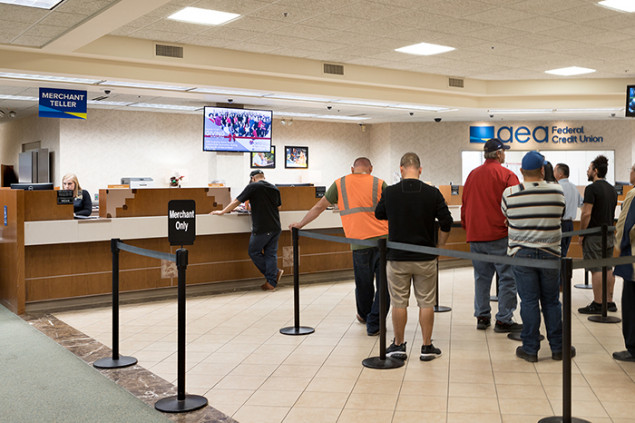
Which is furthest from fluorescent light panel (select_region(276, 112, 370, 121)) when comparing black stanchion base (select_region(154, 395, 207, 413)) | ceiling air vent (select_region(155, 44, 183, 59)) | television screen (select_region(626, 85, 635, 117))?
black stanchion base (select_region(154, 395, 207, 413))

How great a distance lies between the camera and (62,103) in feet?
33.4

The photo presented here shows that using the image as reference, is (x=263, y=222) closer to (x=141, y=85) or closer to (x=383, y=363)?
(x=383, y=363)

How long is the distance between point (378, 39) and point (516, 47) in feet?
7.06

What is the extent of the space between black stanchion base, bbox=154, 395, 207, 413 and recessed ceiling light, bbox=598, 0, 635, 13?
19.9ft

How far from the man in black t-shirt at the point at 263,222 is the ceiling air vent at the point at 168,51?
2.63m

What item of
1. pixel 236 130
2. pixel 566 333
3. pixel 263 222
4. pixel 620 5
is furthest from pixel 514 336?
pixel 236 130

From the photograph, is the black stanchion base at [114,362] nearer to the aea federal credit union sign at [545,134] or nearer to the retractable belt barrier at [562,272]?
the retractable belt barrier at [562,272]

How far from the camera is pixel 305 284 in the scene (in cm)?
817

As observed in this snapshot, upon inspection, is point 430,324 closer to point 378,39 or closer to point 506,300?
point 506,300

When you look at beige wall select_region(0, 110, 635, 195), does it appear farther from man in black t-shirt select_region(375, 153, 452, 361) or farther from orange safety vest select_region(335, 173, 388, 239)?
man in black t-shirt select_region(375, 153, 452, 361)

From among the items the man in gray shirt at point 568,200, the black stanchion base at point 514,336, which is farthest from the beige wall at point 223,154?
the black stanchion base at point 514,336

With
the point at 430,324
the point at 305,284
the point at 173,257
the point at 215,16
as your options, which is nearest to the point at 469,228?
the point at 430,324

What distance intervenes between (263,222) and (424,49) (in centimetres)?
388

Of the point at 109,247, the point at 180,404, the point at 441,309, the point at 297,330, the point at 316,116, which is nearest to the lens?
the point at 180,404
